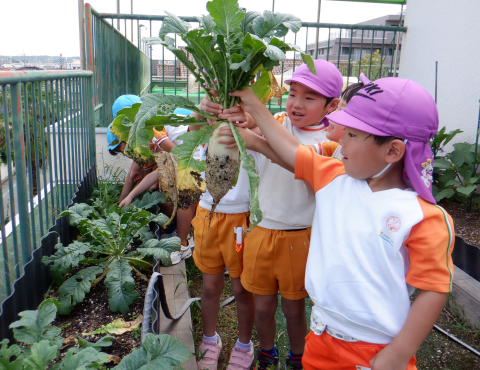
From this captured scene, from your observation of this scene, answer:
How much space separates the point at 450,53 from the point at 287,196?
15.4 ft

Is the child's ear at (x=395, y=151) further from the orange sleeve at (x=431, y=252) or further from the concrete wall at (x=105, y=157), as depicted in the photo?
the concrete wall at (x=105, y=157)

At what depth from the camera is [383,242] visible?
1.37m

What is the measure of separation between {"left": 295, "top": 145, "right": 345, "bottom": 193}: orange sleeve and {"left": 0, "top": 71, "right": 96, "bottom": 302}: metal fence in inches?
58.1

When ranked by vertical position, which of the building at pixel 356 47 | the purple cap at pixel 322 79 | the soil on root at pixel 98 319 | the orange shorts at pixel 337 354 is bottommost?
the soil on root at pixel 98 319

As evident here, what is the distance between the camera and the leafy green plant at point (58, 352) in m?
1.56

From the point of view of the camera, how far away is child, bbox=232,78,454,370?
131 cm

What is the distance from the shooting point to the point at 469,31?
5.05 m

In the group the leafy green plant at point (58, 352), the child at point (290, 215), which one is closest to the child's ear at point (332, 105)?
the child at point (290, 215)

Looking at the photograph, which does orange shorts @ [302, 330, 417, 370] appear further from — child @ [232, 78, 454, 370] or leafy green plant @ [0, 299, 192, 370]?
leafy green plant @ [0, 299, 192, 370]

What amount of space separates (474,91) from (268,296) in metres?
4.40

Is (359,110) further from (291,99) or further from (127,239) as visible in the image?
(127,239)

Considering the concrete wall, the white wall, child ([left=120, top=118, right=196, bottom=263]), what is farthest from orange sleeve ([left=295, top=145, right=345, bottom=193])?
the white wall

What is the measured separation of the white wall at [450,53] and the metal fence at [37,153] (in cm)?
475

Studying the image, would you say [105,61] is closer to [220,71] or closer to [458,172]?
[220,71]
